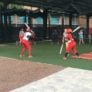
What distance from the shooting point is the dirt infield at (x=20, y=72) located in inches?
522

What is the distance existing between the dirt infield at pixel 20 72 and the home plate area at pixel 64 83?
43cm

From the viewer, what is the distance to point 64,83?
13.1m

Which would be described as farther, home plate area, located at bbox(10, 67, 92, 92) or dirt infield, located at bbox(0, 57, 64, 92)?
dirt infield, located at bbox(0, 57, 64, 92)

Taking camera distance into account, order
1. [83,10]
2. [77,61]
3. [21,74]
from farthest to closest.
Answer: [83,10] < [77,61] < [21,74]

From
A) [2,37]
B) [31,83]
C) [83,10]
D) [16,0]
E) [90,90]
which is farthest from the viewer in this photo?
[83,10]

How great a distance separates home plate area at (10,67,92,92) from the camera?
12406 mm

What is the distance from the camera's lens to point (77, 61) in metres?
18.3

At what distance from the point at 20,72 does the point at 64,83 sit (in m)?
2.60

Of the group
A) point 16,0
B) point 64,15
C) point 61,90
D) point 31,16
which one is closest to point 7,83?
point 61,90

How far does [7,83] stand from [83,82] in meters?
2.69

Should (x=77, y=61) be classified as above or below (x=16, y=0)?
below

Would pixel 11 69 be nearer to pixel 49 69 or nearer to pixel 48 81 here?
pixel 49 69

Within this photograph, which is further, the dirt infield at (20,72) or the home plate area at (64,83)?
the dirt infield at (20,72)

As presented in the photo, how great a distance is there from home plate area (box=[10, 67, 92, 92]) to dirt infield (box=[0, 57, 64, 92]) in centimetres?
43
